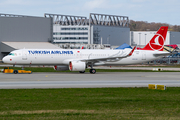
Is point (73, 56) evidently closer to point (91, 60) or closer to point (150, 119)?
point (91, 60)

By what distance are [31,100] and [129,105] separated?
5.41 m

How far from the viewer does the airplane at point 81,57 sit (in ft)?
137

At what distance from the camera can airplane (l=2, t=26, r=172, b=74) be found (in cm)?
4162

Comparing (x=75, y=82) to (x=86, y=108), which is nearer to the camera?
(x=86, y=108)

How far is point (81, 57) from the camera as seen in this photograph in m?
44.4

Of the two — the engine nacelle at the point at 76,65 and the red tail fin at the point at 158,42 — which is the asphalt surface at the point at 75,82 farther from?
the red tail fin at the point at 158,42

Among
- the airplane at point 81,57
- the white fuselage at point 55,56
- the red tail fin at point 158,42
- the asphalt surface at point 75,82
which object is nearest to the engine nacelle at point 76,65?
the airplane at point 81,57

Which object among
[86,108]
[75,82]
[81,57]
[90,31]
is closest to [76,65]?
[81,57]

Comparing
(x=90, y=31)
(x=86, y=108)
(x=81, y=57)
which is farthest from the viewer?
(x=90, y=31)

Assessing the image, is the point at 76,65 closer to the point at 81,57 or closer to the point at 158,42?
the point at 81,57

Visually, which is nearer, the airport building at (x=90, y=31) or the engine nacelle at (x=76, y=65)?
the engine nacelle at (x=76, y=65)

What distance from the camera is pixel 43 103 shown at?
15.1m

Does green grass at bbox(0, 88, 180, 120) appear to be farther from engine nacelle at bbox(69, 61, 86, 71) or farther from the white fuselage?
the white fuselage

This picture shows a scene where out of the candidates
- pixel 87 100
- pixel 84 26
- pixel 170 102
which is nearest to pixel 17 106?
pixel 87 100
